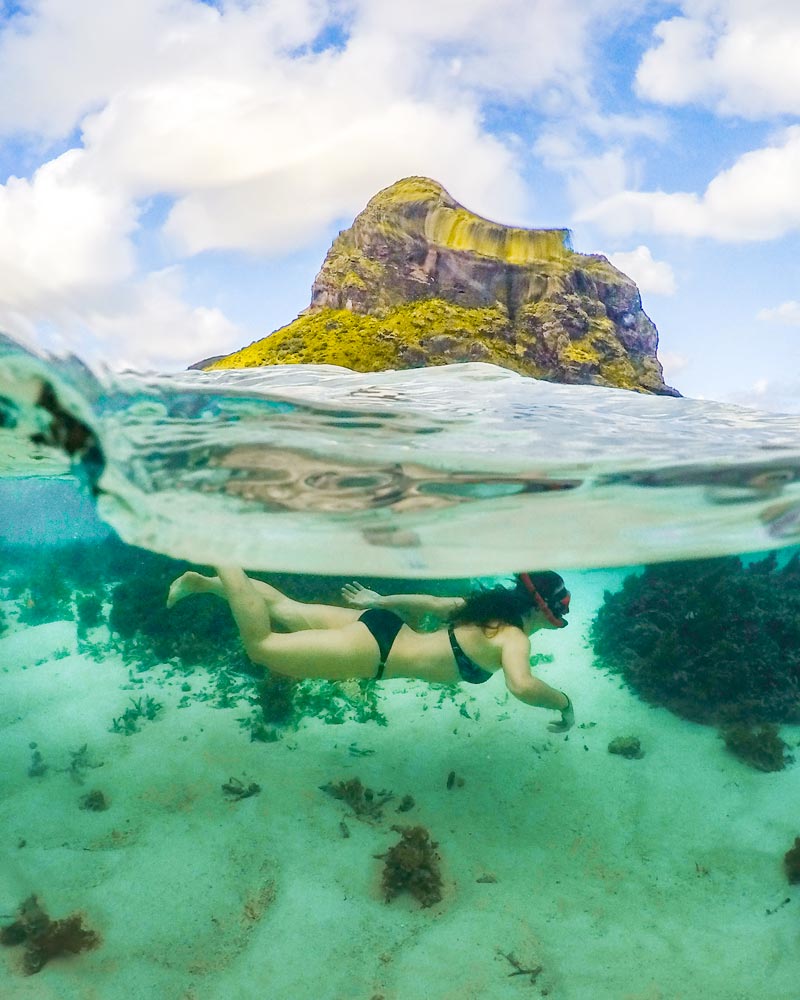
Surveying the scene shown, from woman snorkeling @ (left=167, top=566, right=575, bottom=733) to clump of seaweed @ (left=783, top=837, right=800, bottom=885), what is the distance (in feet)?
9.02

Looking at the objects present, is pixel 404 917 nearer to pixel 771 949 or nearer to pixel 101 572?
pixel 771 949

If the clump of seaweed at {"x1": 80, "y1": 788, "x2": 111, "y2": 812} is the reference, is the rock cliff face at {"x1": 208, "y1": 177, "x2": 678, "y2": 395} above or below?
above

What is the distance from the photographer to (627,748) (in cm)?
876

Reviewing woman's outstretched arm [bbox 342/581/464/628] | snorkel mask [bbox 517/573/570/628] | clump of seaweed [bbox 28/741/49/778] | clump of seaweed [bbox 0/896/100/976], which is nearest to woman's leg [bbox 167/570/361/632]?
woman's outstretched arm [bbox 342/581/464/628]

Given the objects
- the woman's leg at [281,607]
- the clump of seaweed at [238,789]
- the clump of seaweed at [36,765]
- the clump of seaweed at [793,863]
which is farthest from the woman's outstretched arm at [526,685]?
the clump of seaweed at [36,765]

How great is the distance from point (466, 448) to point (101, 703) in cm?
783

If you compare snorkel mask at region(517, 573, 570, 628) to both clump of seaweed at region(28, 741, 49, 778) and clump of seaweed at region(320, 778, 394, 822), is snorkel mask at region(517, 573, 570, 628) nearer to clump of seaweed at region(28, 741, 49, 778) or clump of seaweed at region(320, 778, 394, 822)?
clump of seaweed at region(320, 778, 394, 822)

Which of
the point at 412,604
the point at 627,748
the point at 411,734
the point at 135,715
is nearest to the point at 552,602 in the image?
the point at 412,604

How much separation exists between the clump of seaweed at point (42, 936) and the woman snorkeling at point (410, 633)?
3069 millimetres

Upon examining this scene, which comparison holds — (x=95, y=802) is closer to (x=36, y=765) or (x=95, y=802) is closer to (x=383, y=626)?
(x=36, y=765)

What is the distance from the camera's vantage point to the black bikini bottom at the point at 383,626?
712 centimetres

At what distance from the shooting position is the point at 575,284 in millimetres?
25797

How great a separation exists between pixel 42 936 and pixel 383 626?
13.8 feet

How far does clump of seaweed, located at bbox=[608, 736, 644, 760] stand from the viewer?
8742mm
